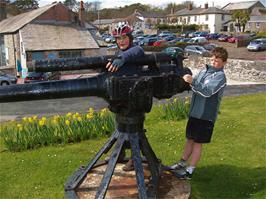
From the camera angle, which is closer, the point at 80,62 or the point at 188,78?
the point at 80,62

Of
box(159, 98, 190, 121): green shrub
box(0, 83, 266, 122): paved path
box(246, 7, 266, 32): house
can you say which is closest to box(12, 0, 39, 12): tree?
box(246, 7, 266, 32): house

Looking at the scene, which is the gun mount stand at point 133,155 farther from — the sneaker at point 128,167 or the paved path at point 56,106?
the paved path at point 56,106

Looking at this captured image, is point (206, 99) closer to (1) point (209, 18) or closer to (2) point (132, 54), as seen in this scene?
(2) point (132, 54)

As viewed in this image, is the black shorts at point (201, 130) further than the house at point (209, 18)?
No

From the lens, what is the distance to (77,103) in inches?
775

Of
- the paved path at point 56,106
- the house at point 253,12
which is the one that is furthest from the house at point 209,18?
the paved path at point 56,106

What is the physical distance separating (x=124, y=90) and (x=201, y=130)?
4.55 ft

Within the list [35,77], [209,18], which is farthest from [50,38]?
[209,18]

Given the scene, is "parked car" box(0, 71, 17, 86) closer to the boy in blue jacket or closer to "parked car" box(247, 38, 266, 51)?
the boy in blue jacket

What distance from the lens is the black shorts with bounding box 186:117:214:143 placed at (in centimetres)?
506

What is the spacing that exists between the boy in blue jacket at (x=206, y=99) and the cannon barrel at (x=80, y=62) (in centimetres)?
55

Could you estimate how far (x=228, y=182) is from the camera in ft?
19.7

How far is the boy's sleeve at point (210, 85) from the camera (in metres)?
4.85

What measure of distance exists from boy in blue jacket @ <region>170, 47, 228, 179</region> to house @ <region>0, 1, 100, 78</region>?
27.8m
